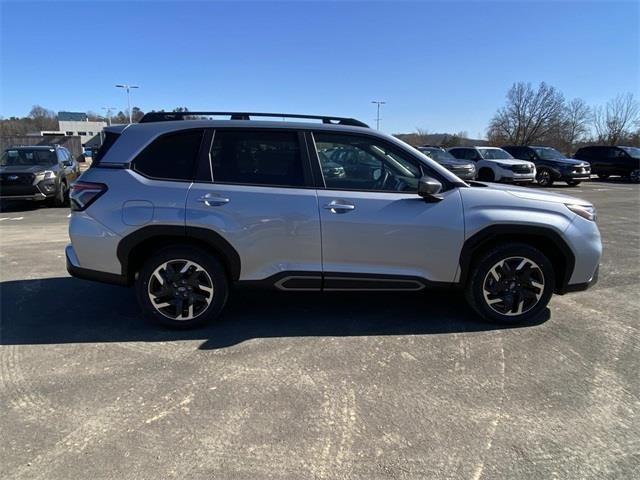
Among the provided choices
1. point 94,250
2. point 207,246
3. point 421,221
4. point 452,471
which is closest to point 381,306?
point 421,221

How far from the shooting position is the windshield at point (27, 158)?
12.6 m

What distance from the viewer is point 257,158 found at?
4.04 m

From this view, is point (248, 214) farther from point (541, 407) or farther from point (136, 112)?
point (136, 112)

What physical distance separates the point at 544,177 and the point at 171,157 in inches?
843

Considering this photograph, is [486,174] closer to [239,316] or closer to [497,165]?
[497,165]

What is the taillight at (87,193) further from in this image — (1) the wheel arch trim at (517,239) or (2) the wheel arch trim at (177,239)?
(1) the wheel arch trim at (517,239)

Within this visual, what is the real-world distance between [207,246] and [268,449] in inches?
77.8

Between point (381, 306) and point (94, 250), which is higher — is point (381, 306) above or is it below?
below

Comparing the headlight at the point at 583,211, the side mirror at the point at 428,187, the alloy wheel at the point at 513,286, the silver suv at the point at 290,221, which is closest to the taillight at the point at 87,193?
the silver suv at the point at 290,221

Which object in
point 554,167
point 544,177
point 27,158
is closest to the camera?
point 27,158

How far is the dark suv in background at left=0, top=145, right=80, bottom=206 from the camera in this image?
1159cm

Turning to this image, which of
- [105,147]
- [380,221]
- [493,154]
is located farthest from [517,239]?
[493,154]

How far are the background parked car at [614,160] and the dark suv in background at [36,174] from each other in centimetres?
2646

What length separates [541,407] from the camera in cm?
297
